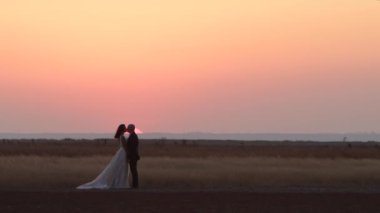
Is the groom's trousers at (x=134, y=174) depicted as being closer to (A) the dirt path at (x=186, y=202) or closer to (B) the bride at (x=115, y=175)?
(B) the bride at (x=115, y=175)

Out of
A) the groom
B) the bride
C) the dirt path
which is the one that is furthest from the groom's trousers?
the dirt path

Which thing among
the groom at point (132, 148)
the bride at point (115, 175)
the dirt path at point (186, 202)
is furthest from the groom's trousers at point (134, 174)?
the dirt path at point (186, 202)

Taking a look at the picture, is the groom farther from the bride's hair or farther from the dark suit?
the bride's hair

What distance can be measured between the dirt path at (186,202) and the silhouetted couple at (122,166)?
200 cm

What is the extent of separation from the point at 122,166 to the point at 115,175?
37cm

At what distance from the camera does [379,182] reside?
31.3 meters

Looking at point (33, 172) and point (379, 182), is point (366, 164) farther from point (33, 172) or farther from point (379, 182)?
point (33, 172)

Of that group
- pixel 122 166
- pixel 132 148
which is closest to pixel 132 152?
pixel 132 148

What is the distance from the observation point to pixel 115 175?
2508cm

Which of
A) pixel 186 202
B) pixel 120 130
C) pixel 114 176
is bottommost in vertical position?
pixel 186 202

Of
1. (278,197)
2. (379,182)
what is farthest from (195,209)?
(379,182)

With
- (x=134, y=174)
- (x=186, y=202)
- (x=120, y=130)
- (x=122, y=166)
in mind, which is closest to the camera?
(x=186, y=202)

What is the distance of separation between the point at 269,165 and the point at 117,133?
728 inches

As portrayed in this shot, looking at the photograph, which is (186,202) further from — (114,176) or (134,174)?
(114,176)
